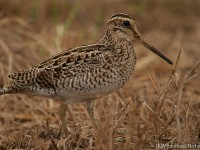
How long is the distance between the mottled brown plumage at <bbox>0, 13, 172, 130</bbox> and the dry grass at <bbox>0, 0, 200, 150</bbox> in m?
0.29

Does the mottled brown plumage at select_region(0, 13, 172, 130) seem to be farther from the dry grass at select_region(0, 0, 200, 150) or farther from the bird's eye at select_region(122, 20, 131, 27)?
the dry grass at select_region(0, 0, 200, 150)

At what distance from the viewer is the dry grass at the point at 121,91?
507cm

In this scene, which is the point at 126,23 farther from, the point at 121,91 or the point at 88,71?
the point at 121,91

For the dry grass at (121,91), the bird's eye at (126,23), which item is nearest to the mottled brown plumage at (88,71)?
the bird's eye at (126,23)

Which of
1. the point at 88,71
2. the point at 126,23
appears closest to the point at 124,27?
the point at 126,23

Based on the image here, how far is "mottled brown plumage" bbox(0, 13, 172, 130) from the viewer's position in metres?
5.49

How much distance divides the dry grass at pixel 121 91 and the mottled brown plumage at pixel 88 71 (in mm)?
288

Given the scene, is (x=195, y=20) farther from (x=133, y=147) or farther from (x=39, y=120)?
(x=133, y=147)

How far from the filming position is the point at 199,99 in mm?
7273

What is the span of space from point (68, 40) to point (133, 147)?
4.27m

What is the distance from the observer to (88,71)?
552 cm

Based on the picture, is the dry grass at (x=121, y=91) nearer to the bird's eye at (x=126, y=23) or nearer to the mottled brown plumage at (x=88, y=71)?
the mottled brown plumage at (x=88, y=71)

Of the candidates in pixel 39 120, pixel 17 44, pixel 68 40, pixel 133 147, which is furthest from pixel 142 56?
pixel 133 147

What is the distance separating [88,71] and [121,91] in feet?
3.16
